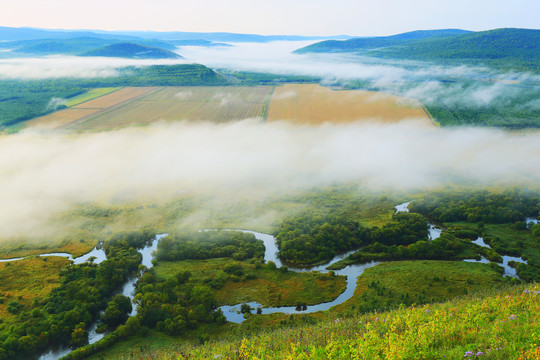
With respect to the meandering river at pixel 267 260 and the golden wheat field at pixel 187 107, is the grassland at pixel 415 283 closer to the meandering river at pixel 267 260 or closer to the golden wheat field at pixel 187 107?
the meandering river at pixel 267 260

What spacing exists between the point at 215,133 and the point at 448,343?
10905cm

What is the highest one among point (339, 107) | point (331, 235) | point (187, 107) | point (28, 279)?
point (339, 107)

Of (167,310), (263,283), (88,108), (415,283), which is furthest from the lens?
(88,108)

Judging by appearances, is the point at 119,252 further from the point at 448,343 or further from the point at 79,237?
the point at 448,343

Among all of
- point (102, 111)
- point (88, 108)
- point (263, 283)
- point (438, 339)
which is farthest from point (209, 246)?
point (88, 108)

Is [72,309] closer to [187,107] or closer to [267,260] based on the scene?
[267,260]

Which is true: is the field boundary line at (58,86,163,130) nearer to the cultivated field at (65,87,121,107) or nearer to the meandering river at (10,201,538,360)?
the cultivated field at (65,87,121,107)

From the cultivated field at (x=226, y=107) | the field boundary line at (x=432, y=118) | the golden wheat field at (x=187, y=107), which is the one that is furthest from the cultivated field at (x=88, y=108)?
the field boundary line at (x=432, y=118)

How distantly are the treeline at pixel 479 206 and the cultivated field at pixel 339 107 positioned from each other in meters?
56.4

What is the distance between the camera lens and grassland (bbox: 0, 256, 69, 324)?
50.2 metres

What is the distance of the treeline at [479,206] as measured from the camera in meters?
71.5

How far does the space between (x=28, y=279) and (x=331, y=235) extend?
46732 mm

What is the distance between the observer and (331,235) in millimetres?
64812

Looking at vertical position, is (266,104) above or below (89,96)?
above
